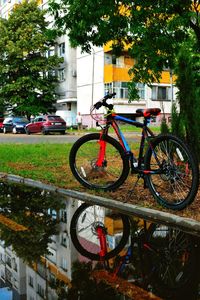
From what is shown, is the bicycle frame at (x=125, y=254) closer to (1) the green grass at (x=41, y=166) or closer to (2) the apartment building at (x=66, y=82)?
(1) the green grass at (x=41, y=166)

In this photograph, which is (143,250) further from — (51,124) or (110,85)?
(110,85)

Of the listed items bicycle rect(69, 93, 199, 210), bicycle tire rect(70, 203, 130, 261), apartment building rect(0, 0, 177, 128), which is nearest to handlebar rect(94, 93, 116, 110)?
bicycle rect(69, 93, 199, 210)

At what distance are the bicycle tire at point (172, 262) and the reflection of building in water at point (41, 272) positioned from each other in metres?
0.82

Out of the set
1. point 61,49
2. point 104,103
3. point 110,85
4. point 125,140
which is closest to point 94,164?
point 125,140

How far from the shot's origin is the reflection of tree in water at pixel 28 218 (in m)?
5.40

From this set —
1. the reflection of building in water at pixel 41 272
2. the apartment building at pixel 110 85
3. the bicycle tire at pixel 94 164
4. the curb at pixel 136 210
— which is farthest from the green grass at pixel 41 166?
the apartment building at pixel 110 85

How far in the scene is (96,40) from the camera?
13.9 metres

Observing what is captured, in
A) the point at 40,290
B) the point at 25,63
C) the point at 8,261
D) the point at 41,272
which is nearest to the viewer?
the point at 40,290

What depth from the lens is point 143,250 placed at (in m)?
5.24

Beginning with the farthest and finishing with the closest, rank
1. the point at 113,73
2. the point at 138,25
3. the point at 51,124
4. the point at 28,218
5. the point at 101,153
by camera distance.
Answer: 1. the point at 113,73
2. the point at 51,124
3. the point at 138,25
4. the point at 101,153
5. the point at 28,218

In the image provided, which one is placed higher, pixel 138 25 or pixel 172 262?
pixel 138 25

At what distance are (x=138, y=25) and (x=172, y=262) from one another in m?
9.28

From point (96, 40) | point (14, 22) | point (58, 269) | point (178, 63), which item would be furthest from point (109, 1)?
point (14, 22)

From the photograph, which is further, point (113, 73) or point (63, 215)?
point (113, 73)
